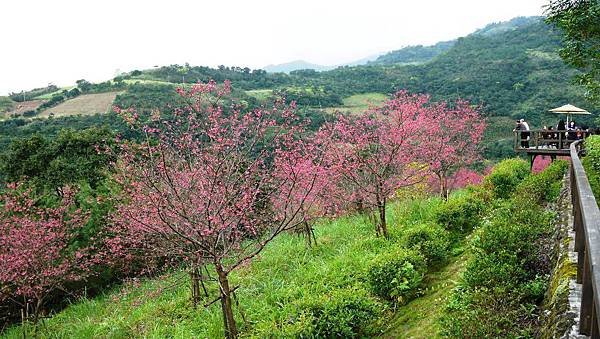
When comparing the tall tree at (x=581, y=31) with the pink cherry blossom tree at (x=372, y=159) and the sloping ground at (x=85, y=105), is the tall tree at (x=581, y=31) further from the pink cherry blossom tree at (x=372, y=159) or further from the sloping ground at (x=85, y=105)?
the sloping ground at (x=85, y=105)

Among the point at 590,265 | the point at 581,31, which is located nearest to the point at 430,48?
the point at 581,31

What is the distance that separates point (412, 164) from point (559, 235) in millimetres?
9529

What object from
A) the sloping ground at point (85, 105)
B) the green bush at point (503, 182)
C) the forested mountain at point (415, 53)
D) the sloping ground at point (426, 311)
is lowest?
the sloping ground at point (426, 311)

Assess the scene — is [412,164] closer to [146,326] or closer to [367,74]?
[146,326]

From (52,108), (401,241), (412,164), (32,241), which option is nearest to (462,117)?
(412,164)

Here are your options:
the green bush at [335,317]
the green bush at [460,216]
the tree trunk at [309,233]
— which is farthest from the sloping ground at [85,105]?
Result: the green bush at [335,317]

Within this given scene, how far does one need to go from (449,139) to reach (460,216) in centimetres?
768

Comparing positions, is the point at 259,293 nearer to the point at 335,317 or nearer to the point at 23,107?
the point at 335,317

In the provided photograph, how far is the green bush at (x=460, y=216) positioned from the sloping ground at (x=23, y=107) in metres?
51.3

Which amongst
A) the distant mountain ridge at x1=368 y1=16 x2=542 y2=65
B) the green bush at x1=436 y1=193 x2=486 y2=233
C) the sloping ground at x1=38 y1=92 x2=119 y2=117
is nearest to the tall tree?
the green bush at x1=436 y1=193 x2=486 y2=233

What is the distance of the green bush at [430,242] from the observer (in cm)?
824

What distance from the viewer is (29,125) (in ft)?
131

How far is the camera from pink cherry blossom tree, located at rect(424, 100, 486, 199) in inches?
613

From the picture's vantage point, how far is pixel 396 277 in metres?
7.19
